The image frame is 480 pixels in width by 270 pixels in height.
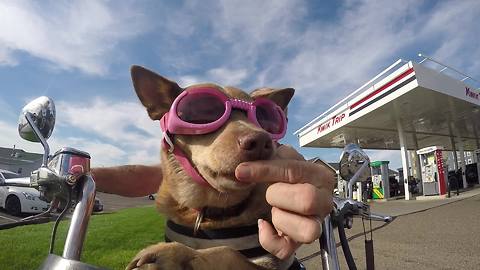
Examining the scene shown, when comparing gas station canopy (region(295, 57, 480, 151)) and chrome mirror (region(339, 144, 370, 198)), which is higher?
gas station canopy (region(295, 57, 480, 151))

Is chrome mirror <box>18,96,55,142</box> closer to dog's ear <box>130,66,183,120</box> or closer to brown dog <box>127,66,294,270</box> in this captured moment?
brown dog <box>127,66,294,270</box>

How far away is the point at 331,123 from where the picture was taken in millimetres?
25828

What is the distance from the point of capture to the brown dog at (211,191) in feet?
5.11

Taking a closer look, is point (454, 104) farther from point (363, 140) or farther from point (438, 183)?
point (363, 140)

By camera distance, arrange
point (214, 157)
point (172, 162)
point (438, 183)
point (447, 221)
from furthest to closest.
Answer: point (438, 183) < point (447, 221) < point (172, 162) < point (214, 157)

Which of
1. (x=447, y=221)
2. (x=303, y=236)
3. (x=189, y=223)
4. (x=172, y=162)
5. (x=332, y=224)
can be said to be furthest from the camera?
(x=447, y=221)

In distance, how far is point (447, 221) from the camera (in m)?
9.84

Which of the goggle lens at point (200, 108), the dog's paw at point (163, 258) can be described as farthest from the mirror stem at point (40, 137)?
the goggle lens at point (200, 108)

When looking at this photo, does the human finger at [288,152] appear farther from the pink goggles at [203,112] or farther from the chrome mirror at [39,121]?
the chrome mirror at [39,121]

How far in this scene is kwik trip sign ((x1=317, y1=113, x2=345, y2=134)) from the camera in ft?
80.3

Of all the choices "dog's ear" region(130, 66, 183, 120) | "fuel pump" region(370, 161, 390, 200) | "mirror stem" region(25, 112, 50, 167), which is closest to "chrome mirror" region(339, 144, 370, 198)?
"dog's ear" region(130, 66, 183, 120)

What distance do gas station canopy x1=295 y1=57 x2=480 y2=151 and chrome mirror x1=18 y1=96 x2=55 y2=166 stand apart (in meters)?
18.2

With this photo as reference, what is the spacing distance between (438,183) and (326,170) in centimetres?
2082

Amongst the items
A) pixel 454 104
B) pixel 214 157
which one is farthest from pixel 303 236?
pixel 454 104
